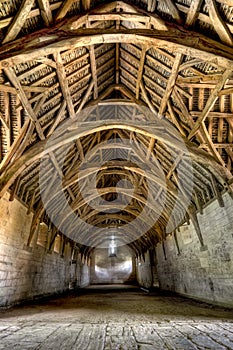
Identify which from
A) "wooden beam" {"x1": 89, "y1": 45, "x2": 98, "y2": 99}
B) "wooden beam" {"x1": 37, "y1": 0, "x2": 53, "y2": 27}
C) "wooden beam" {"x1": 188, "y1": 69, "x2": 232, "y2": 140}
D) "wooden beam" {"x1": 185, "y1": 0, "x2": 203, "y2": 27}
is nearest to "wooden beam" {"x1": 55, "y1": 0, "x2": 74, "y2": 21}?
"wooden beam" {"x1": 37, "y1": 0, "x2": 53, "y2": 27}

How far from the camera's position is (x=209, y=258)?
7402 millimetres

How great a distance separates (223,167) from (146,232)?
31.8 ft

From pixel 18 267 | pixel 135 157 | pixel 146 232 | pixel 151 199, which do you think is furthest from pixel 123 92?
pixel 146 232

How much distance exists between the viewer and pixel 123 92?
7211 mm

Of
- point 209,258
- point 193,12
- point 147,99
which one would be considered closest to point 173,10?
point 193,12

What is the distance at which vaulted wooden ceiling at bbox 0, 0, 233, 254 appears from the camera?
3.89 meters

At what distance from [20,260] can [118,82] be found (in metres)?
6.30

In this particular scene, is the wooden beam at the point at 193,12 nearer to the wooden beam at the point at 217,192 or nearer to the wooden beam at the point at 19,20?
the wooden beam at the point at 19,20

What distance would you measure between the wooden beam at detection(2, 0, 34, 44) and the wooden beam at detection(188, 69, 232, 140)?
11.4ft

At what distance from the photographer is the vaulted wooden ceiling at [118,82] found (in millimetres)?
3887

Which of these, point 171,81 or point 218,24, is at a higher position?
point 171,81

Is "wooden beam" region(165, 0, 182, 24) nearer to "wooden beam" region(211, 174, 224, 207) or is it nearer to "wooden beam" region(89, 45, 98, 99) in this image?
"wooden beam" region(89, 45, 98, 99)

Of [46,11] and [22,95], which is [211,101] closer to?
[46,11]

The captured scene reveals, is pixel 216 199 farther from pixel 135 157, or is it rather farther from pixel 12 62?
pixel 12 62
